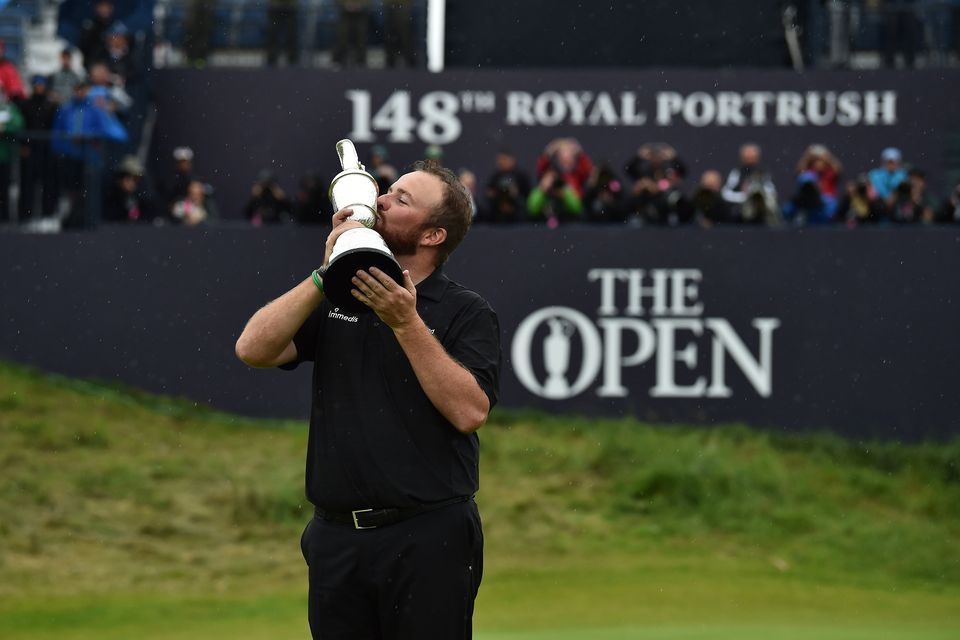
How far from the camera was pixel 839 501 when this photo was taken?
1463 centimetres

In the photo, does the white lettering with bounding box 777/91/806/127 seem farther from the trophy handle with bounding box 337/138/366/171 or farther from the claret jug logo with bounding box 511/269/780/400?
the trophy handle with bounding box 337/138/366/171

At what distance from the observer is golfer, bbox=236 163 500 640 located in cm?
443

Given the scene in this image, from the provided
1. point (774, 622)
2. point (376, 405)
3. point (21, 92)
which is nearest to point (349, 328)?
point (376, 405)

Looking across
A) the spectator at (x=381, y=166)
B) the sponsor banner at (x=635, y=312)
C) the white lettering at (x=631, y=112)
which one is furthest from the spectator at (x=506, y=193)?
the white lettering at (x=631, y=112)

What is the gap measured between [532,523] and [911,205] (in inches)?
181

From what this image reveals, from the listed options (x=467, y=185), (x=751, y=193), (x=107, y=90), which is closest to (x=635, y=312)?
(x=751, y=193)

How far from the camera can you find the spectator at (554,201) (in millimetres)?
15250

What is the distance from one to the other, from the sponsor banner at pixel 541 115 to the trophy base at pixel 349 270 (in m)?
13.1

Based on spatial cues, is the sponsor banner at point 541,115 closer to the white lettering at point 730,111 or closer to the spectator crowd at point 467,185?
the white lettering at point 730,111

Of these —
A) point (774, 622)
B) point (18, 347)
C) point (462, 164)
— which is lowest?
point (774, 622)

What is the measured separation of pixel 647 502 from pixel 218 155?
597 cm

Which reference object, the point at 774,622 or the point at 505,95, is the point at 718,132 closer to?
the point at 505,95

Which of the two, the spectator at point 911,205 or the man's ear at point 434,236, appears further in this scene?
the spectator at point 911,205

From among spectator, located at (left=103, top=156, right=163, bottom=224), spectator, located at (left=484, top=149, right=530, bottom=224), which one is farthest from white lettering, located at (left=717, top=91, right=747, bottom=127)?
spectator, located at (left=103, top=156, right=163, bottom=224)
